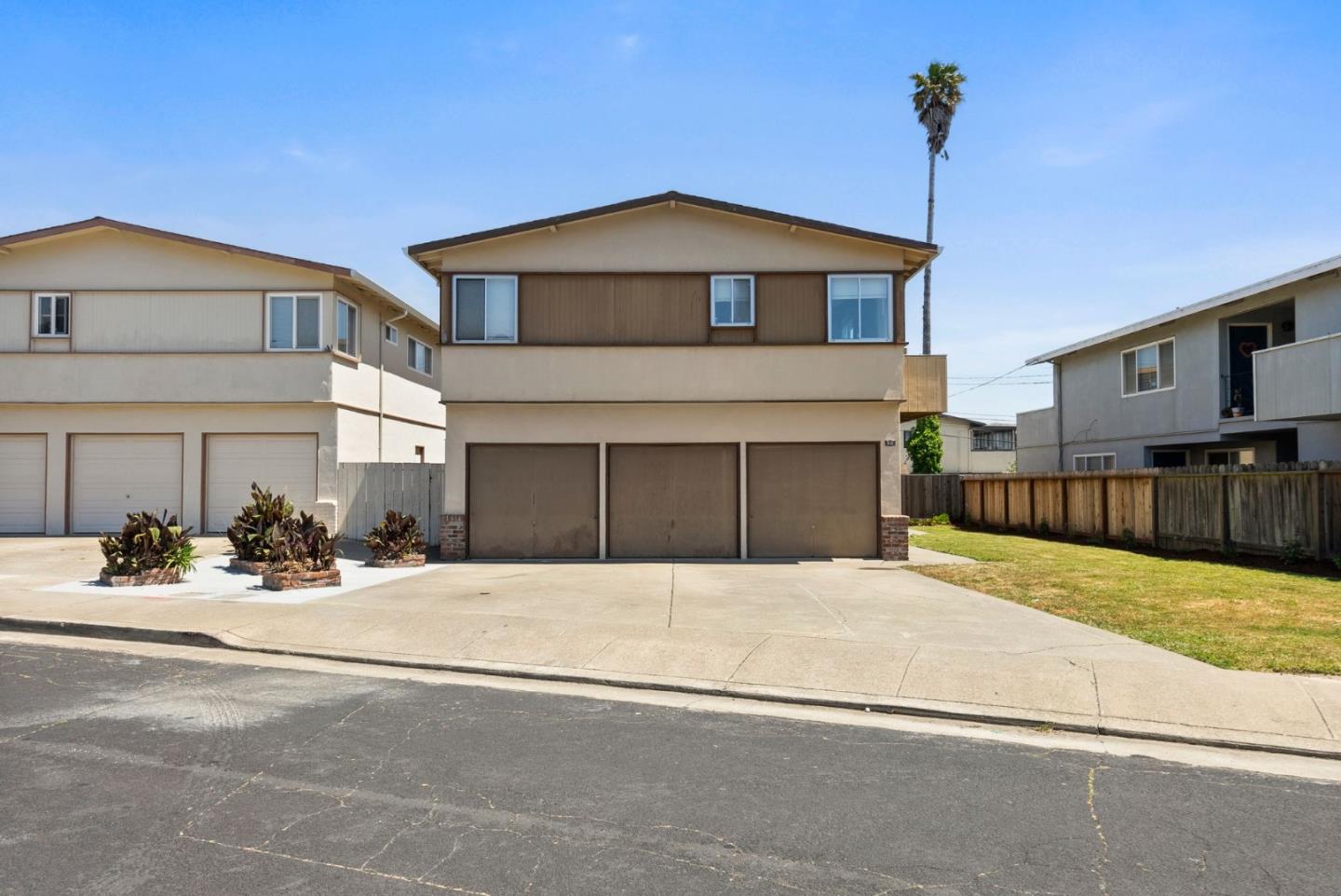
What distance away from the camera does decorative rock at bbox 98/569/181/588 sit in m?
13.7

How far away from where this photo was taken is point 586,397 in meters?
17.9

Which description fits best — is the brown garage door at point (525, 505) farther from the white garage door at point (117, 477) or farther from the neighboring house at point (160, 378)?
the white garage door at point (117, 477)

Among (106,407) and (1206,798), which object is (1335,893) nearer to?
(1206,798)

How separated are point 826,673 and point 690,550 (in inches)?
376

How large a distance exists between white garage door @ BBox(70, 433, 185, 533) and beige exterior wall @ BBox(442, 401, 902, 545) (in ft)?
26.1

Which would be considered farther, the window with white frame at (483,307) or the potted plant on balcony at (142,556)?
the window with white frame at (483,307)

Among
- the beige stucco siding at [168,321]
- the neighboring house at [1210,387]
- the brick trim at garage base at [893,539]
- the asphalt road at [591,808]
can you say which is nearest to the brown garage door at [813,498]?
the brick trim at garage base at [893,539]

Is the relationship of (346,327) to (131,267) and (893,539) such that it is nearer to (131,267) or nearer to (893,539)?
(131,267)

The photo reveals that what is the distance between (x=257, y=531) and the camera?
1536 cm

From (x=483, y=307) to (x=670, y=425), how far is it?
14.3 ft

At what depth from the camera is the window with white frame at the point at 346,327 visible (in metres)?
21.4

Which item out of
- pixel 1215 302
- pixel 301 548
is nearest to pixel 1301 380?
pixel 1215 302

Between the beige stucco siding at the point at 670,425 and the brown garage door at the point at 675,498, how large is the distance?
1.05 ft

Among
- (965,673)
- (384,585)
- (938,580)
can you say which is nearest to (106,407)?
(384,585)
